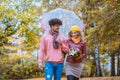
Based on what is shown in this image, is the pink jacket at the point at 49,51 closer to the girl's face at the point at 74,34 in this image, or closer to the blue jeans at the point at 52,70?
the blue jeans at the point at 52,70

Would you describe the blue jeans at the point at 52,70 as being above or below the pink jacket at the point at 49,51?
below

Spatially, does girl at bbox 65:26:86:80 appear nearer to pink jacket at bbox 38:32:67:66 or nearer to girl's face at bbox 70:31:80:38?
girl's face at bbox 70:31:80:38

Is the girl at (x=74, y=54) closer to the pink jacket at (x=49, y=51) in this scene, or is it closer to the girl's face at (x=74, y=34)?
the girl's face at (x=74, y=34)

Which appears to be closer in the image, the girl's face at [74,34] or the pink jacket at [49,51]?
the pink jacket at [49,51]

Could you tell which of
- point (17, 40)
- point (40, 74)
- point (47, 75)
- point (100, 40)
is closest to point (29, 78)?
point (40, 74)

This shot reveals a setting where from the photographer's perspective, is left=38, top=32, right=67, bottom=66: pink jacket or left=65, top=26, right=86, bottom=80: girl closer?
left=38, top=32, right=67, bottom=66: pink jacket

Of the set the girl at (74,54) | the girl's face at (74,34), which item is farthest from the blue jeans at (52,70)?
the girl's face at (74,34)

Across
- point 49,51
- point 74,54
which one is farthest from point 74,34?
point 49,51

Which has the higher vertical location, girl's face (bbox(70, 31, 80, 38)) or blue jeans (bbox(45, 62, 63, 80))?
girl's face (bbox(70, 31, 80, 38))

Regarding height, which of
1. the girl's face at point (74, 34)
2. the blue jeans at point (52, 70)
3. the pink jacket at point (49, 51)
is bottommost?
the blue jeans at point (52, 70)

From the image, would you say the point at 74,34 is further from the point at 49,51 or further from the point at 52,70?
the point at 52,70

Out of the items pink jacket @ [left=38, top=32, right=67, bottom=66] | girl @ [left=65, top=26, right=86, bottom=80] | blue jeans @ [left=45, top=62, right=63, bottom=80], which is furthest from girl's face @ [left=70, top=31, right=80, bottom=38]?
blue jeans @ [left=45, top=62, right=63, bottom=80]

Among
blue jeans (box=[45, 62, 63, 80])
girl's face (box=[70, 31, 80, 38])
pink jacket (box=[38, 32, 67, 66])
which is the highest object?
girl's face (box=[70, 31, 80, 38])

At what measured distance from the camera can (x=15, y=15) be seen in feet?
68.2
